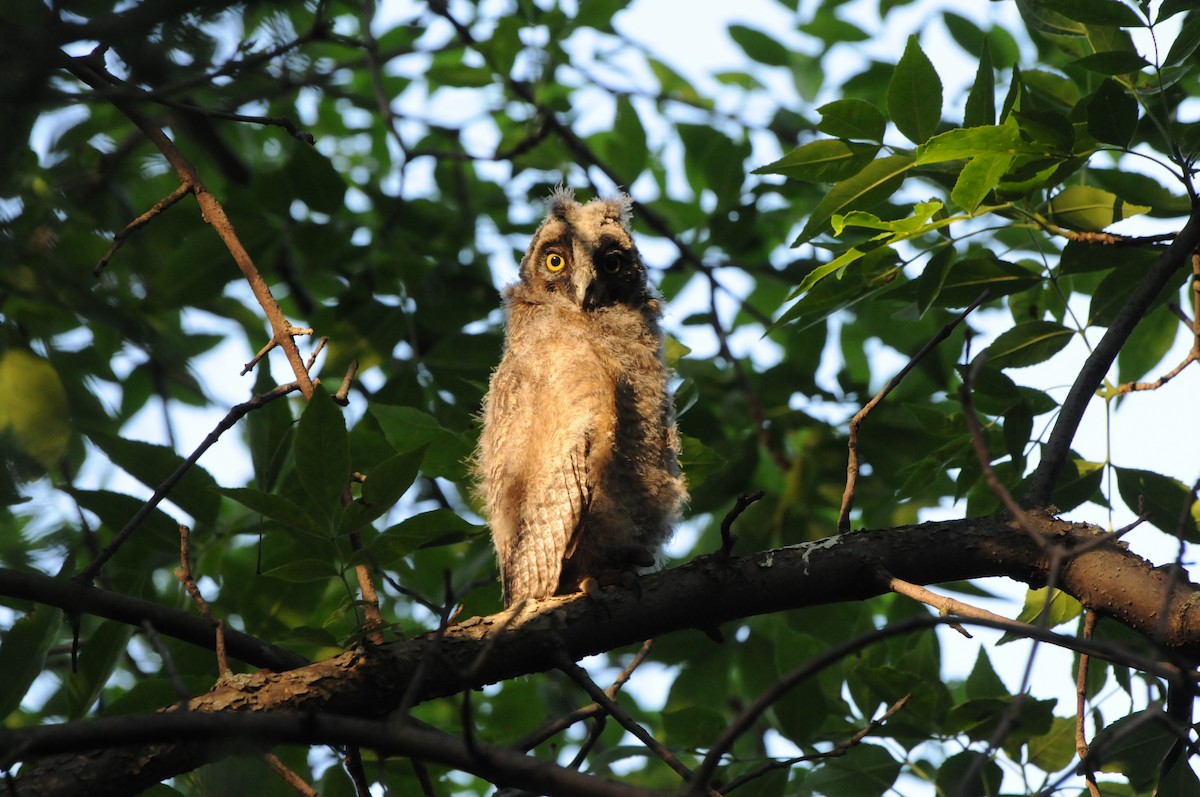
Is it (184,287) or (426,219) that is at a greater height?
(426,219)

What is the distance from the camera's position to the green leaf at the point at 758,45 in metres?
4.76

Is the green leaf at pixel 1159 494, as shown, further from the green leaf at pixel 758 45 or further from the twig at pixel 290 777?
the green leaf at pixel 758 45

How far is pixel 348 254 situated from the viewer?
407 centimetres

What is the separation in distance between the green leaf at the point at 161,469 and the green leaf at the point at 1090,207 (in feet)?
7.02

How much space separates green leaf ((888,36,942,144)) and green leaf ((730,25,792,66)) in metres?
2.56

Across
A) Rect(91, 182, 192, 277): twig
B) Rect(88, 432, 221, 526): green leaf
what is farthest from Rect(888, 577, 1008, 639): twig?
Rect(91, 182, 192, 277): twig

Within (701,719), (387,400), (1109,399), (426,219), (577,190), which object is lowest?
(701,719)

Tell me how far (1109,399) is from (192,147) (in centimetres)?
439

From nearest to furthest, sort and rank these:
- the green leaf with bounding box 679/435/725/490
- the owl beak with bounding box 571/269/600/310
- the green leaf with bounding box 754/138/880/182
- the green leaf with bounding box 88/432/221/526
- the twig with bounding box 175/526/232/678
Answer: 1. the twig with bounding box 175/526/232/678
2. the green leaf with bounding box 754/138/880/182
3. the green leaf with bounding box 88/432/221/526
4. the green leaf with bounding box 679/435/725/490
5. the owl beak with bounding box 571/269/600/310

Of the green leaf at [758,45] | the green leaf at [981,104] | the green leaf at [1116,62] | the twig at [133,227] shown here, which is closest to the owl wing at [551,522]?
the twig at [133,227]

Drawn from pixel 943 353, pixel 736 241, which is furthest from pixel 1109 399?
pixel 736 241

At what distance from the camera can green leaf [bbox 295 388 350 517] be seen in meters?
2.06

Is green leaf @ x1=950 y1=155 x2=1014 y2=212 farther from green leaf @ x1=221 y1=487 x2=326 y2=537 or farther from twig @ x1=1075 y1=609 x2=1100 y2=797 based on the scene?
green leaf @ x1=221 y1=487 x2=326 y2=537

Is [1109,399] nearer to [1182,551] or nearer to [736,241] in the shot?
[1182,551]
